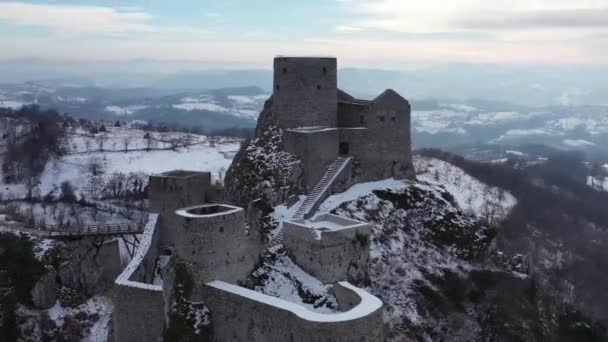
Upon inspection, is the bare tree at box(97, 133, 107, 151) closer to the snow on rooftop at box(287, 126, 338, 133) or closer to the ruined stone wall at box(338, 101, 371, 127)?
the ruined stone wall at box(338, 101, 371, 127)

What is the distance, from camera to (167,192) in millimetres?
31781

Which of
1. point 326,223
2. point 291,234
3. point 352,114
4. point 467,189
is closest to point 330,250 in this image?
point 291,234

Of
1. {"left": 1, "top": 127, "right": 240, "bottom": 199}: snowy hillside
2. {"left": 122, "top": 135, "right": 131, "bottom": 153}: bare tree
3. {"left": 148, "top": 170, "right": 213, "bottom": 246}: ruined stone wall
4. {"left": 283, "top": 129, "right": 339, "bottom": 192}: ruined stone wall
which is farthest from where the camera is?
{"left": 122, "top": 135, "right": 131, "bottom": 153}: bare tree

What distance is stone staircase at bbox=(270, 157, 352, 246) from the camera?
123 ft

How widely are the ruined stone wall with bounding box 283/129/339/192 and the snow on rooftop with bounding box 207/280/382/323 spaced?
1205 cm

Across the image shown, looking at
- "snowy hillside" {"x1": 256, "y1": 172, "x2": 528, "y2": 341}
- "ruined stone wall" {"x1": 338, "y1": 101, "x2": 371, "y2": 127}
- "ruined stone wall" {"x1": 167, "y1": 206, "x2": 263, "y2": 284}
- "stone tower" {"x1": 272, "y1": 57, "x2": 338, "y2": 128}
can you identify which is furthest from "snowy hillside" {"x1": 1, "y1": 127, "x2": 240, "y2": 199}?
"ruined stone wall" {"x1": 167, "y1": 206, "x2": 263, "y2": 284}

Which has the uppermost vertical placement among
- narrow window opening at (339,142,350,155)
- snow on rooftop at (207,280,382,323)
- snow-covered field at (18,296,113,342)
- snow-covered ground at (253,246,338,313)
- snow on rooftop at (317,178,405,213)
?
narrow window opening at (339,142,350,155)

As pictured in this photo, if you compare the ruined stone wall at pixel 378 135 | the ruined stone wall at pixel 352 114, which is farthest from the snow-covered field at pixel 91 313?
the ruined stone wall at pixel 352 114

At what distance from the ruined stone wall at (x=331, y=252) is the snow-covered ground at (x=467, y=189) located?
49539mm

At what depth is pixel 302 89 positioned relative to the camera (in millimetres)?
42312

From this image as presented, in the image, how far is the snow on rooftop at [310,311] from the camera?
24.5 meters

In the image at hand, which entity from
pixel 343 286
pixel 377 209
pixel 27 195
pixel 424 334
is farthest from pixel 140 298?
pixel 27 195

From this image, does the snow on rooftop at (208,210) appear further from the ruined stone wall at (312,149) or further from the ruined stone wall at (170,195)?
the ruined stone wall at (312,149)

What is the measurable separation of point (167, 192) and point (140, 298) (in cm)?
651
